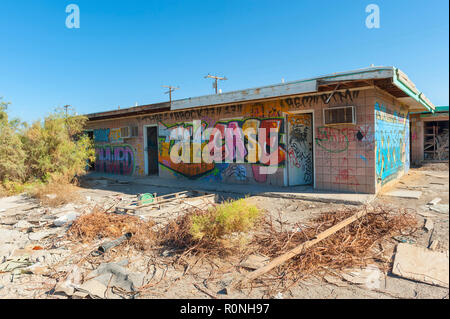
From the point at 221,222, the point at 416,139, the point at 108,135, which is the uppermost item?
the point at 108,135

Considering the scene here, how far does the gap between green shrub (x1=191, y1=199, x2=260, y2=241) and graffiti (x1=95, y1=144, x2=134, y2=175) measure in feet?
33.1

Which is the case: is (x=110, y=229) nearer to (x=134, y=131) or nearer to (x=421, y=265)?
(x=421, y=265)

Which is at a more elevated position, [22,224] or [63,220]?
[63,220]

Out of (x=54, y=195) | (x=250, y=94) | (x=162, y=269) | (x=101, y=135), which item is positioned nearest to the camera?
(x=162, y=269)

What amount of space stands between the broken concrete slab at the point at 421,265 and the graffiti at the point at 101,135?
567 inches

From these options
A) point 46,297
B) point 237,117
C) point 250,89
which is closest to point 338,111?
point 250,89

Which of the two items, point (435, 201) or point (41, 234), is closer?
point (41, 234)

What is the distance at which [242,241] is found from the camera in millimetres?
4402

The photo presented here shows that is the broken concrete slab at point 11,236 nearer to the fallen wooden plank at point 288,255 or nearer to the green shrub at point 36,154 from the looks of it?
the green shrub at point 36,154

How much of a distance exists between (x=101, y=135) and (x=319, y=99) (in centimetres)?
1191

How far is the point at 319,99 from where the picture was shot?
8.38m

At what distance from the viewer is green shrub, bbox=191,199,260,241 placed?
4.51 m

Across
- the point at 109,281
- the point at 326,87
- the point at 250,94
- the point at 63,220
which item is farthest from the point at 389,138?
the point at 63,220

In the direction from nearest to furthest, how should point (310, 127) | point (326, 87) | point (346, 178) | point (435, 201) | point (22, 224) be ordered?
point (22, 224), point (435, 201), point (326, 87), point (346, 178), point (310, 127)
